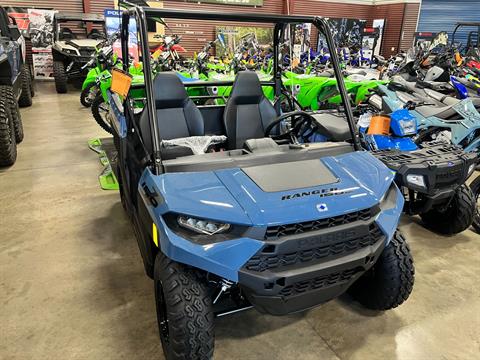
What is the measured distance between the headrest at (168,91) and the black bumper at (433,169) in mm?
1442

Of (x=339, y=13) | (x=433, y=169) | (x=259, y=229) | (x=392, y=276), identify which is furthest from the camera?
(x=339, y=13)

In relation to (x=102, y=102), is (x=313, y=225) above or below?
above

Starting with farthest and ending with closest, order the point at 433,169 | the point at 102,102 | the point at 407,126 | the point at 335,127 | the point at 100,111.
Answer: the point at 100,111 < the point at 102,102 < the point at 407,126 < the point at 433,169 < the point at 335,127

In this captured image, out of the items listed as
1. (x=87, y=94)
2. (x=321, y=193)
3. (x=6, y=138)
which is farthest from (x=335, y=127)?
(x=87, y=94)

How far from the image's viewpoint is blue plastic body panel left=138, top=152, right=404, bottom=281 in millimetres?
1496

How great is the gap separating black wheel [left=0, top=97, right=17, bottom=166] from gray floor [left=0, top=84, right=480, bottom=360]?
2.89 ft

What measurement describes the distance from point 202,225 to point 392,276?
41.2 inches

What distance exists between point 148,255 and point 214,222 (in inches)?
23.0

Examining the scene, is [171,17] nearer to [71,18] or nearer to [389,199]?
[389,199]

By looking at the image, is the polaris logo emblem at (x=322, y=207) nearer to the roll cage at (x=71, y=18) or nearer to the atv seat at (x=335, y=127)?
the atv seat at (x=335, y=127)

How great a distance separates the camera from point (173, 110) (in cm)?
264

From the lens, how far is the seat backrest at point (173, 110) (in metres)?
2.56

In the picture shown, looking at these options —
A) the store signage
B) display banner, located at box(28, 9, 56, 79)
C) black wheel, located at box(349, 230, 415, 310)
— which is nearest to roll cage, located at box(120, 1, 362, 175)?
black wheel, located at box(349, 230, 415, 310)

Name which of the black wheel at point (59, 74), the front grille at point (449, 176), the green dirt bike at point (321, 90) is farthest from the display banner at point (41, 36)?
the front grille at point (449, 176)
